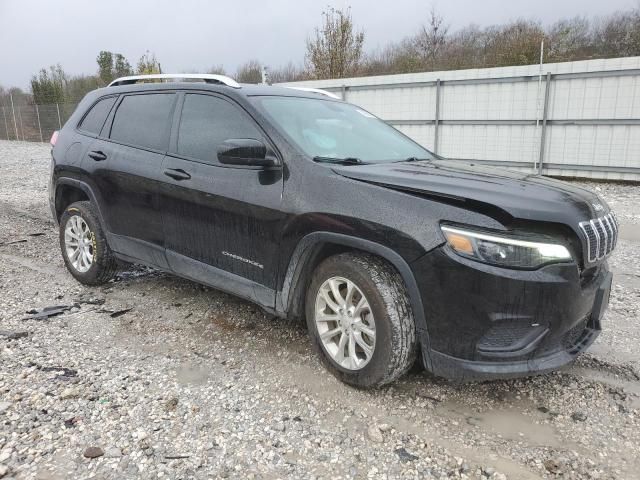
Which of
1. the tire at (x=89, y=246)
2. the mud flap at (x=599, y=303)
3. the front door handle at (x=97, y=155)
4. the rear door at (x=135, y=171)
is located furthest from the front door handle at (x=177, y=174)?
the mud flap at (x=599, y=303)

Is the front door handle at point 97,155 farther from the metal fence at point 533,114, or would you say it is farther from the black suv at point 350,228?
the metal fence at point 533,114

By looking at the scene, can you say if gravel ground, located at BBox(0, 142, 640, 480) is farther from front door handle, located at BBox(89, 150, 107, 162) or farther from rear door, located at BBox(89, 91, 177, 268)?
front door handle, located at BBox(89, 150, 107, 162)

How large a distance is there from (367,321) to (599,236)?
1308 millimetres

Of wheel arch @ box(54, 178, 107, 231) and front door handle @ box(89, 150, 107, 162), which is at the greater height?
front door handle @ box(89, 150, 107, 162)

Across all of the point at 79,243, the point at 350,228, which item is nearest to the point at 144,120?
the point at 79,243

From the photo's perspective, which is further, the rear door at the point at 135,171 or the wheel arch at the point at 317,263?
the rear door at the point at 135,171

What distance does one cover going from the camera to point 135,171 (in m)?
4.05

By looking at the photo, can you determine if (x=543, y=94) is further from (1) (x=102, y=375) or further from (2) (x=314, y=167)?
(1) (x=102, y=375)

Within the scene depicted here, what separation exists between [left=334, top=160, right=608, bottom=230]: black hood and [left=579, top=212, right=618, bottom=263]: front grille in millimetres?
43

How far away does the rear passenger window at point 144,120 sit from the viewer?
13.1 ft

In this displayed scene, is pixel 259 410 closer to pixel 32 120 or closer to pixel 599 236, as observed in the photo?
pixel 599 236

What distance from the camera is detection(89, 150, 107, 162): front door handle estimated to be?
4383 mm

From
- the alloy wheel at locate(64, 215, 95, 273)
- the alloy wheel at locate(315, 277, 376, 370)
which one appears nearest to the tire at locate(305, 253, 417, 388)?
the alloy wheel at locate(315, 277, 376, 370)

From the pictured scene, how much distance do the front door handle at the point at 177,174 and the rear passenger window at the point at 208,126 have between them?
5.5 inches
